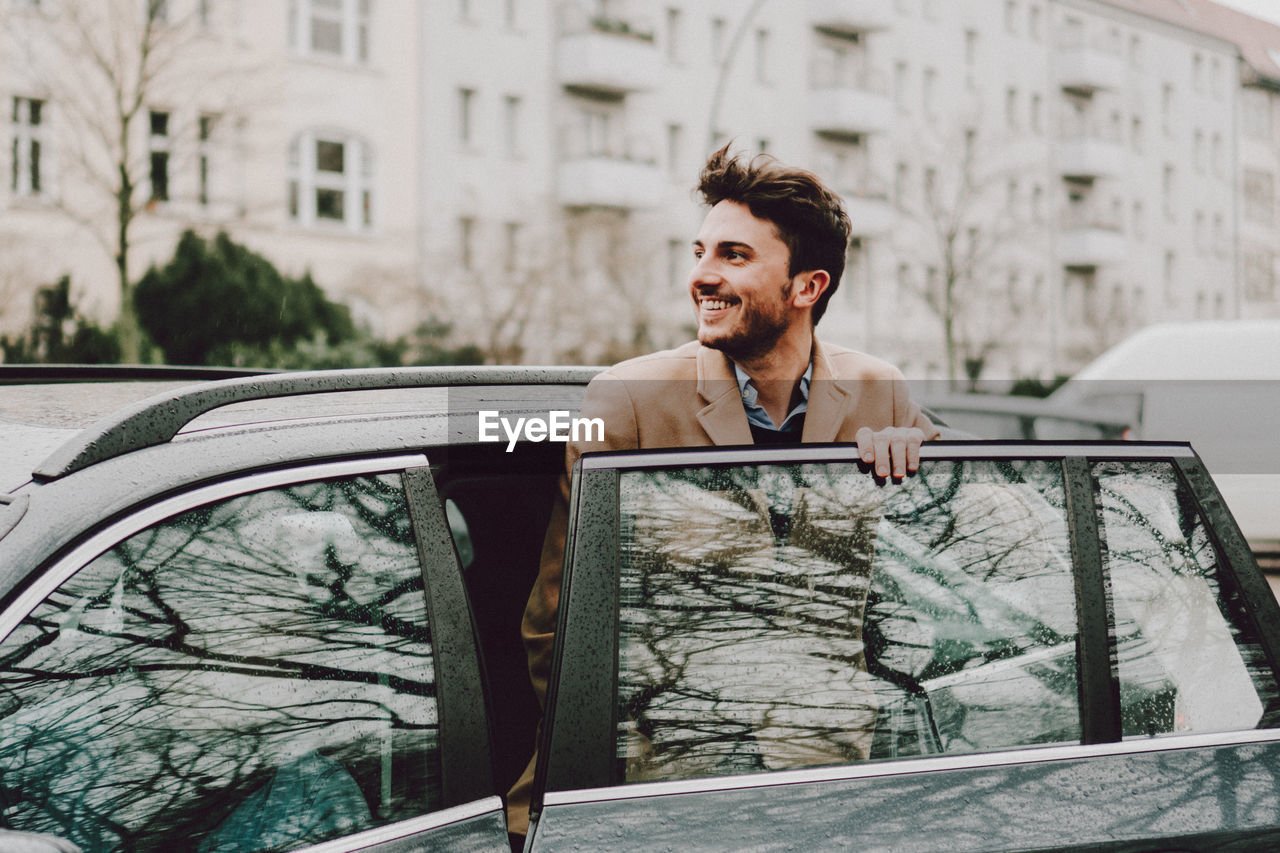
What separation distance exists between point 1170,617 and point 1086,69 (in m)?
50.0

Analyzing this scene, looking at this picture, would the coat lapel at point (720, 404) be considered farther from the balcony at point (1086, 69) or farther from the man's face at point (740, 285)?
the balcony at point (1086, 69)

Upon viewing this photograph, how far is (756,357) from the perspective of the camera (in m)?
2.61

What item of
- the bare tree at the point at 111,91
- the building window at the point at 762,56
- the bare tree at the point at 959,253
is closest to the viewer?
the bare tree at the point at 111,91

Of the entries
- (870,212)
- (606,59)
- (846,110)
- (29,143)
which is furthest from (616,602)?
(870,212)

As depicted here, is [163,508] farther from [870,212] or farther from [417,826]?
[870,212]

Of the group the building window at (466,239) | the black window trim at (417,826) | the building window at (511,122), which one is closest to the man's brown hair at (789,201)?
the black window trim at (417,826)

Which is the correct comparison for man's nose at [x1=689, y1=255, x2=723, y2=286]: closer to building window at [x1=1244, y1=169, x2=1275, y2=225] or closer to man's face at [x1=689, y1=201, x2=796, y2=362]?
man's face at [x1=689, y1=201, x2=796, y2=362]

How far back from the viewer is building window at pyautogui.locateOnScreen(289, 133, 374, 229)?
95.2 ft

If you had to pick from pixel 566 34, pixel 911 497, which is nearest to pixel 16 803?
pixel 911 497

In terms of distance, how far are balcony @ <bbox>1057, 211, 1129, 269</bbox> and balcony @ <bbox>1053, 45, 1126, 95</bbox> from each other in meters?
4.73

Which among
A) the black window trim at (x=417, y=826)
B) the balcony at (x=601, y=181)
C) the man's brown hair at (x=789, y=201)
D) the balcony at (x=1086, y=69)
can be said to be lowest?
the black window trim at (x=417, y=826)

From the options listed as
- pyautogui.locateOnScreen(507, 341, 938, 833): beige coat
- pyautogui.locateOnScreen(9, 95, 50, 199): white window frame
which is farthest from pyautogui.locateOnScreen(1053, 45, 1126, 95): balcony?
pyautogui.locateOnScreen(507, 341, 938, 833): beige coat

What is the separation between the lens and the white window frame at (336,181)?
1142 inches

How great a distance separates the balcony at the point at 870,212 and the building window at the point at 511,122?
11.4 m
